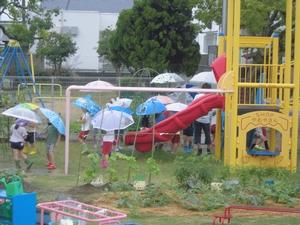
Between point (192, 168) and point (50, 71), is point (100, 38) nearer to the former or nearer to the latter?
point (50, 71)

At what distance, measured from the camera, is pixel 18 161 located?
46.2 feet

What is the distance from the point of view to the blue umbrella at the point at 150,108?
16750 millimetres

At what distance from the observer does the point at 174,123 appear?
54.1 feet

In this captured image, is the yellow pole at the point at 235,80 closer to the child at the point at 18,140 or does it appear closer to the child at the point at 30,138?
the child at the point at 18,140

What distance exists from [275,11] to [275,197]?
1426 cm

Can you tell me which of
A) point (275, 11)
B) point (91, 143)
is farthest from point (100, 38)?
point (91, 143)

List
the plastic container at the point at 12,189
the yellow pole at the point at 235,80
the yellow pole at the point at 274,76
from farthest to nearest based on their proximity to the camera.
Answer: the yellow pole at the point at 274,76
the yellow pole at the point at 235,80
the plastic container at the point at 12,189

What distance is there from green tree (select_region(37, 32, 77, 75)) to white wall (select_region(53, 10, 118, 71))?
8.07 m

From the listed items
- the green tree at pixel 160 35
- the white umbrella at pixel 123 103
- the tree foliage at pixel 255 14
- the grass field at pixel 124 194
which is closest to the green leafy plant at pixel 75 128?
the white umbrella at pixel 123 103

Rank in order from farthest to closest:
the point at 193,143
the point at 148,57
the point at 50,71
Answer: the point at 50,71 → the point at 148,57 → the point at 193,143

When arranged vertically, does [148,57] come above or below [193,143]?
above

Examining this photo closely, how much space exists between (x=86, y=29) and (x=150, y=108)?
51.8 meters

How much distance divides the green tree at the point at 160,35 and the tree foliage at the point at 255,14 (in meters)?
4.53

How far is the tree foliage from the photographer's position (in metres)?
22.8
